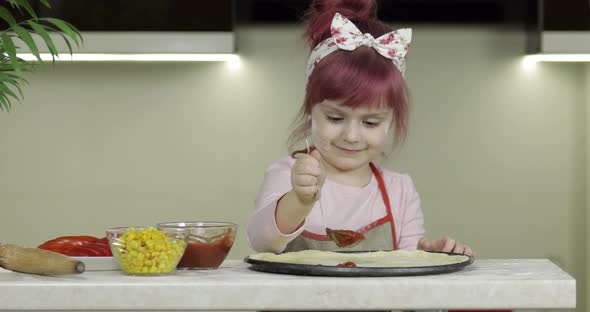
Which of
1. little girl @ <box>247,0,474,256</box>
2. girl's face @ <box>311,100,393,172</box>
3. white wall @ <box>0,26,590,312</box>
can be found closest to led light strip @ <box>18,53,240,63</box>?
white wall @ <box>0,26,590,312</box>

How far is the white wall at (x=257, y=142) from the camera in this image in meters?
3.24

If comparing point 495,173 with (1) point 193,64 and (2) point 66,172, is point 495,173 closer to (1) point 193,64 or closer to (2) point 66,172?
(1) point 193,64

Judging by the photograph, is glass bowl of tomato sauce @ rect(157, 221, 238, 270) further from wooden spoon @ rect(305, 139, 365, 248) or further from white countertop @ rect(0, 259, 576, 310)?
wooden spoon @ rect(305, 139, 365, 248)

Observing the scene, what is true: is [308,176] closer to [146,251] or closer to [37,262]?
[146,251]

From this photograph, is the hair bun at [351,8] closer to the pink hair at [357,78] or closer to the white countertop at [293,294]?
the pink hair at [357,78]

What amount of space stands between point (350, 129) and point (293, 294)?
640mm

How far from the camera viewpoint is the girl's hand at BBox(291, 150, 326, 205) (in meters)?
1.39

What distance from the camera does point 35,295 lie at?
3.90 ft

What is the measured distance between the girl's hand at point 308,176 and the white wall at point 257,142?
181 centimetres

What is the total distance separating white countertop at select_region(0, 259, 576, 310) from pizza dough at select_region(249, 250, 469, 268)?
11 centimetres

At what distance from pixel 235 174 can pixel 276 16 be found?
1.93 feet

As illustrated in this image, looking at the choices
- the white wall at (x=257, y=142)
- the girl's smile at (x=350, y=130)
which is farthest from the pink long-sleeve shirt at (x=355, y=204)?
the white wall at (x=257, y=142)

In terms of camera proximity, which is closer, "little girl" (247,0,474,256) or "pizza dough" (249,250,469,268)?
"pizza dough" (249,250,469,268)

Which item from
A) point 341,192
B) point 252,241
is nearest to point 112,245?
point 252,241
